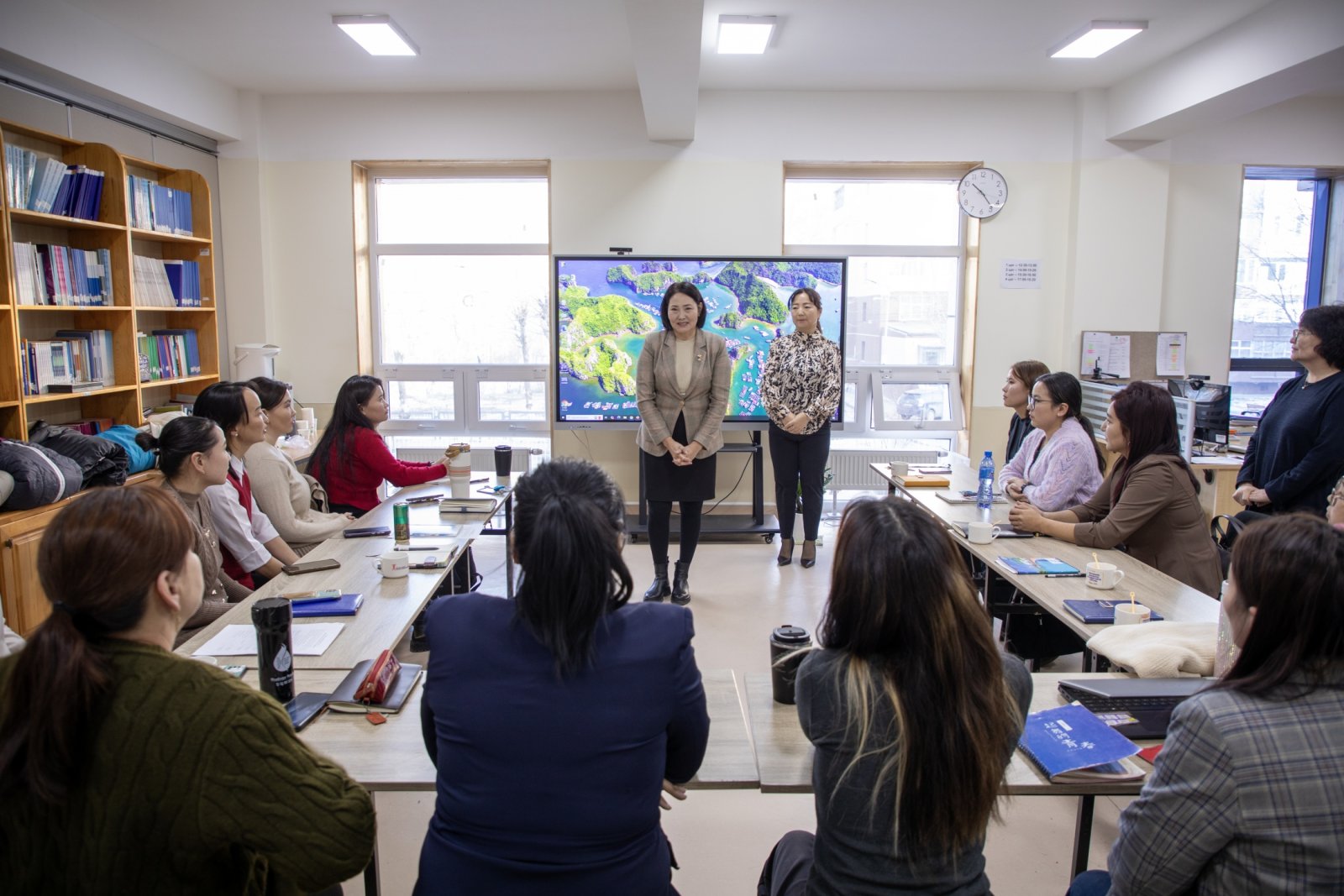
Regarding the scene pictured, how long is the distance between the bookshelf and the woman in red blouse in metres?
1.48

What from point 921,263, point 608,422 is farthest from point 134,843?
Result: point 921,263

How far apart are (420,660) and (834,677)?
2351mm

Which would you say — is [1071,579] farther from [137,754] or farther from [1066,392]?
[137,754]

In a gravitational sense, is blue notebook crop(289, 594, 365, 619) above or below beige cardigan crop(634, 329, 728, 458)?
below

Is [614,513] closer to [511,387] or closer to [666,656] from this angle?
[666,656]

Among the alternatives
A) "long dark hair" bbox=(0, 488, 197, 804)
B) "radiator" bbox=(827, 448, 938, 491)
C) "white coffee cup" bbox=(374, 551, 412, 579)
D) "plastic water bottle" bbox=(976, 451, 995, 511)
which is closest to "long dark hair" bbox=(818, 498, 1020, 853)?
"long dark hair" bbox=(0, 488, 197, 804)

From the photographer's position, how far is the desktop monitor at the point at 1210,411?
5317 millimetres

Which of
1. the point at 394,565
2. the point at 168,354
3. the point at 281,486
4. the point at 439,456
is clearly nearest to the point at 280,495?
the point at 281,486

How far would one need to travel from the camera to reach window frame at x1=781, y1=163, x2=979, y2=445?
6281mm

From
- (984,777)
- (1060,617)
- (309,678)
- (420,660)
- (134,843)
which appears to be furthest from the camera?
(420,660)

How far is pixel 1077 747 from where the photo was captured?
1.64 metres

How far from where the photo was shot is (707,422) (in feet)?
14.9

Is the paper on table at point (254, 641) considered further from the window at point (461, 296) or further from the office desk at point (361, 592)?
the window at point (461, 296)

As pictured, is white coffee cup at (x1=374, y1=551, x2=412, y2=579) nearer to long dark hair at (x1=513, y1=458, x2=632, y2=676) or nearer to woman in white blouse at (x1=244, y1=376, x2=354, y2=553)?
woman in white blouse at (x1=244, y1=376, x2=354, y2=553)
